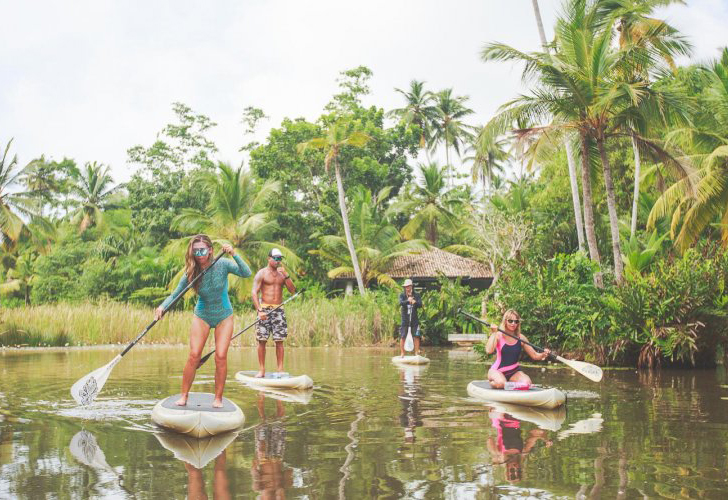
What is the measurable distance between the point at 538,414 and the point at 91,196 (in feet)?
147

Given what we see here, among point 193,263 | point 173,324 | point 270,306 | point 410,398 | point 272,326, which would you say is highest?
point 193,263

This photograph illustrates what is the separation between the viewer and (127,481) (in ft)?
17.4

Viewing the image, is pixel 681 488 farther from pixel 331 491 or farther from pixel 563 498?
pixel 331 491

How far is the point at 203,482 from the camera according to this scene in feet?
17.3

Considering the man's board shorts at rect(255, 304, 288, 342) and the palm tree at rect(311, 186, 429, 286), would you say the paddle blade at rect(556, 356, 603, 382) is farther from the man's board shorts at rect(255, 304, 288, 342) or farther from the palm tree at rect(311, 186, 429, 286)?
the palm tree at rect(311, 186, 429, 286)

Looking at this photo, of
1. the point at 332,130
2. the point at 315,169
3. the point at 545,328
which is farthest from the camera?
the point at 315,169

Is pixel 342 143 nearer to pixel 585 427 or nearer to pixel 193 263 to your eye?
pixel 193 263

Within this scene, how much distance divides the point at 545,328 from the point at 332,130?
21917 mm

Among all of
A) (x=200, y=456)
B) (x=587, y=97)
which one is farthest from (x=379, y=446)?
(x=587, y=97)

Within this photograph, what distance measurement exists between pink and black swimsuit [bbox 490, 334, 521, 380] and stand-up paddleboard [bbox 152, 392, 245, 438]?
143 inches

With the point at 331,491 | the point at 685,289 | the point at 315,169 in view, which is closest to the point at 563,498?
the point at 331,491

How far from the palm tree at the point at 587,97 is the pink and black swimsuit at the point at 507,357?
868cm

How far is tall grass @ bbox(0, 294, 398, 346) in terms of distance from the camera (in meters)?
25.6

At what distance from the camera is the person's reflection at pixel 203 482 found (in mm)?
4898
